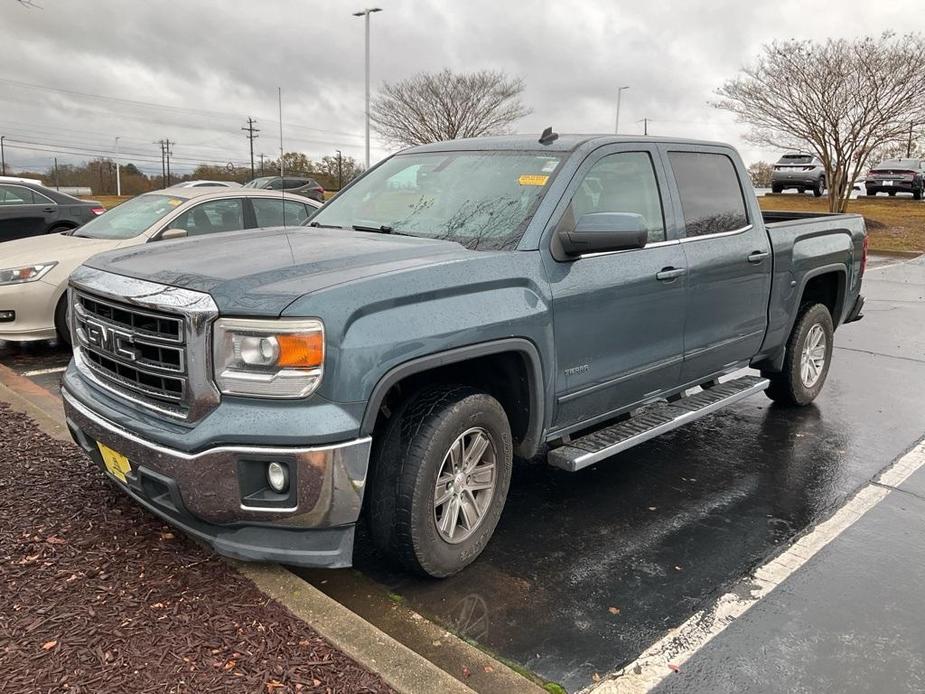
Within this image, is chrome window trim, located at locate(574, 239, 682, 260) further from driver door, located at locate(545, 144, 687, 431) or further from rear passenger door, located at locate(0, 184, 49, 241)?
rear passenger door, located at locate(0, 184, 49, 241)

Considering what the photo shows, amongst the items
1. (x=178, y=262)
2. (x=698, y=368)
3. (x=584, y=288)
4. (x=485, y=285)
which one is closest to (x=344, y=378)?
(x=485, y=285)

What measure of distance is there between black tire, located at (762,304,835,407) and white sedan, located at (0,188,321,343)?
411 cm

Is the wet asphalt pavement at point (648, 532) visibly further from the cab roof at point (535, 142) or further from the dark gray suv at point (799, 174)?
the dark gray suv at point (799, 174)

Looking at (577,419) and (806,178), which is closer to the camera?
(577,419)

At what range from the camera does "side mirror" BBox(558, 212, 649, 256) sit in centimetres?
347

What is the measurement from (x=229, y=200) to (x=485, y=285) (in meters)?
5.46

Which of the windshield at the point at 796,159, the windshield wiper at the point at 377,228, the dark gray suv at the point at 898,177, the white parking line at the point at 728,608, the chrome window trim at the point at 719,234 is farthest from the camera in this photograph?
the dark gray suv at the point at 898,177

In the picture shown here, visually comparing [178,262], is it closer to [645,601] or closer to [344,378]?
[344,378]

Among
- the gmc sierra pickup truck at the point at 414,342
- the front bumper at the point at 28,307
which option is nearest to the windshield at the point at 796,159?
the gmc sierra pickup truck at the point at 414,342

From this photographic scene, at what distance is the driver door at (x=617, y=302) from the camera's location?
11.9 feet

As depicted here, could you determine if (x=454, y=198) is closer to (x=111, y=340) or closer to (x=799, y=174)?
(x=111, y=340)

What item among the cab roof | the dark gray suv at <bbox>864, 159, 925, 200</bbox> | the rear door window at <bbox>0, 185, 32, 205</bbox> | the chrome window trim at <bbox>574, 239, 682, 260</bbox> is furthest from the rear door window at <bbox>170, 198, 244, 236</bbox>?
the dark gray suv at <bbox>864, 159, 925, 200</bbox>

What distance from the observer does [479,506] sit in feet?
11.3

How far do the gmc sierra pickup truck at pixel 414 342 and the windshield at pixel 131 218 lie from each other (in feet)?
11.8
